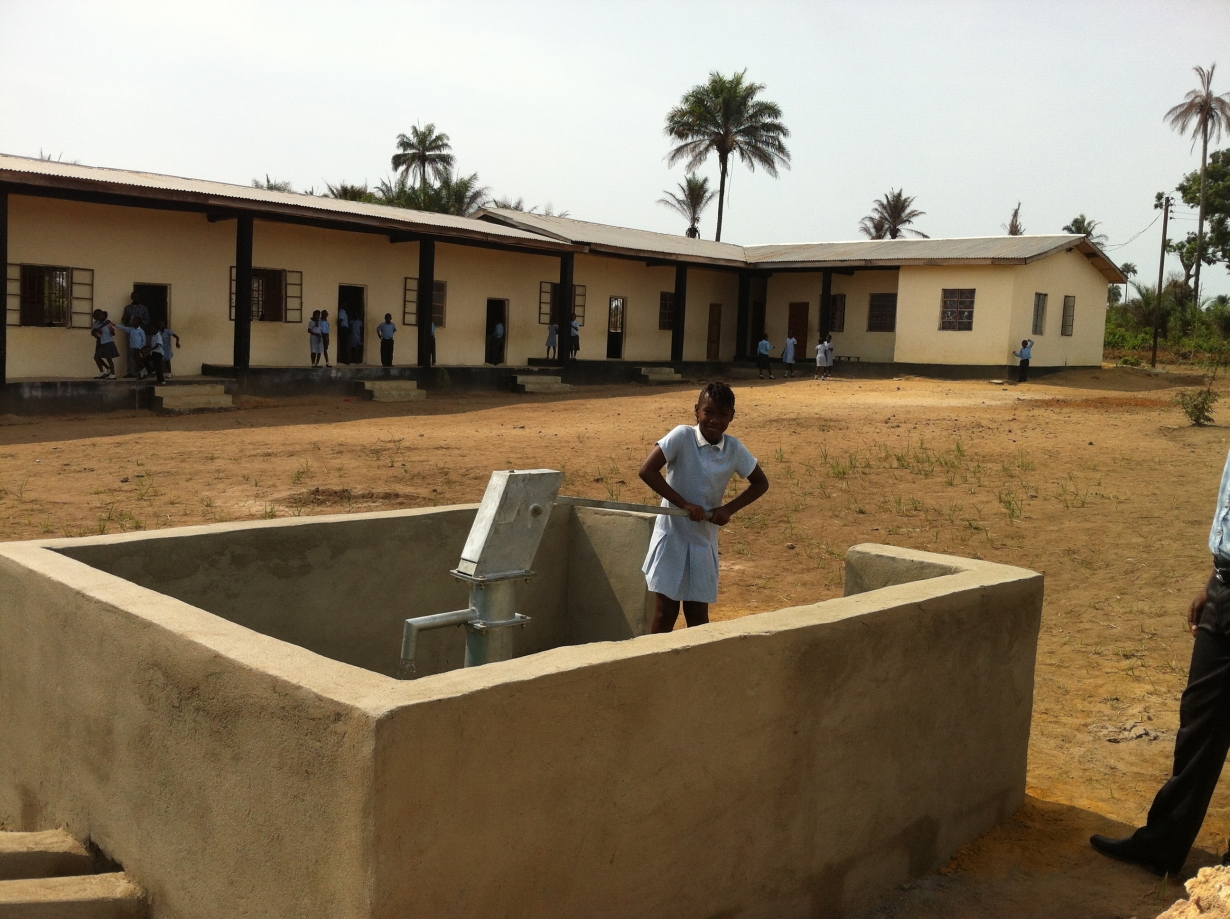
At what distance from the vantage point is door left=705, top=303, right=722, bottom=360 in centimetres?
2973

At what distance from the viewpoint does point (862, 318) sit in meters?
28.2

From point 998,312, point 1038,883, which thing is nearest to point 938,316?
point 998,312

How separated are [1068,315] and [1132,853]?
2608 centimetres

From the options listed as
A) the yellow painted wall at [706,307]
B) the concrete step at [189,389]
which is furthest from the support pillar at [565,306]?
the concrete step at [189,389]

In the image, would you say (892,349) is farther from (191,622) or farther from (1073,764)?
(191,622)

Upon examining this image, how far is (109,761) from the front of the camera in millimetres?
3053

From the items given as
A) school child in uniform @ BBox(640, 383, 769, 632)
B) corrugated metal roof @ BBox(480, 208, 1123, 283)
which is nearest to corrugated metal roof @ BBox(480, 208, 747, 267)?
corrugated metal roof @ BBox(480, 208, 1123, 283)

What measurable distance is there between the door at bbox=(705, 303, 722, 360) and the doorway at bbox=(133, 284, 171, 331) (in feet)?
49.9

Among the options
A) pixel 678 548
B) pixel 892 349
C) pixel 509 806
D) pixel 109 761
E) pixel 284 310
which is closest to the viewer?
pixel 509 806

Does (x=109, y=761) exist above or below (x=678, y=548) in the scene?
below

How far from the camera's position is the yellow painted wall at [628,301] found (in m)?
26.3

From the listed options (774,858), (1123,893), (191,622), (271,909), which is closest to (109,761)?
(191,622)

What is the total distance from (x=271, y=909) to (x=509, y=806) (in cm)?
58

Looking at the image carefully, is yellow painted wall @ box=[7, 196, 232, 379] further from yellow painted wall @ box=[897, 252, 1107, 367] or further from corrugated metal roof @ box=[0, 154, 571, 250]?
yellow painted wall @ box=[897, 252, 1107, 367]
